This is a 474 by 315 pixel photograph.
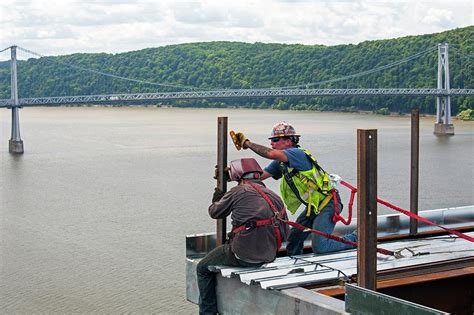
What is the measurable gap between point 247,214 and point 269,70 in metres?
75.4

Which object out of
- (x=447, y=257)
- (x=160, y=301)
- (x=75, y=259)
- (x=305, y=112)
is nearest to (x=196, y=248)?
(x=447, y=257)

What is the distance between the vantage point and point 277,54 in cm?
8325

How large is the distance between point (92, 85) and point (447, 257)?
218 feet

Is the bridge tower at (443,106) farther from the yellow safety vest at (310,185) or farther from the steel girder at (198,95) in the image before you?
the yellow safety vest at (310,185)

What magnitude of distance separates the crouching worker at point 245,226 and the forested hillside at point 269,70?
62043mm

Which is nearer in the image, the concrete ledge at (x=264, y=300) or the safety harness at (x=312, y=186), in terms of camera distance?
the concrete ledge at (x=264, y=300)

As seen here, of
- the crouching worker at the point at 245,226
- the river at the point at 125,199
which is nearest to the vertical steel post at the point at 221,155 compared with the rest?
the crouching worker at the point at 245,226

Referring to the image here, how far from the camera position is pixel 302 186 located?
6.00 metres

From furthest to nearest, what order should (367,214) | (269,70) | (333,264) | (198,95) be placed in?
(269,70)
(198,95)
(333,264)
(367,214)

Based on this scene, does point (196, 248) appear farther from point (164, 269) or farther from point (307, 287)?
point (164, 269)

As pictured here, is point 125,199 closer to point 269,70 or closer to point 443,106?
point 443,106

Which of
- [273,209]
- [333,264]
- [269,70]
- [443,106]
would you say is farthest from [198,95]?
[273,209]

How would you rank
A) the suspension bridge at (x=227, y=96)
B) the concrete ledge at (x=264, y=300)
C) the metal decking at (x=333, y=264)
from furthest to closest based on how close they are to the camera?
→ the suspension bridge at (x=227, y=96)
the metal decking at (x=333, y=264)
the concrete ledge at (x=264, y=300)

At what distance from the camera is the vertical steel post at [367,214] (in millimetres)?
4875
